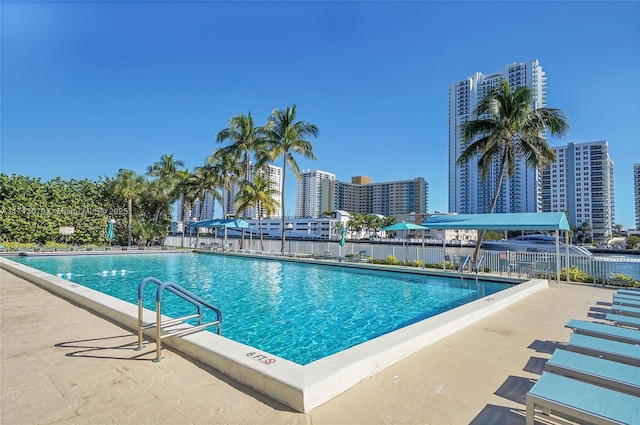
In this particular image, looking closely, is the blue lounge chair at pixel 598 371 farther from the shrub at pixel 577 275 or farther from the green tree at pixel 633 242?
the green tree at pixel 633 242

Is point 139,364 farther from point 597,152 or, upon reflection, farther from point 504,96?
point 597,152

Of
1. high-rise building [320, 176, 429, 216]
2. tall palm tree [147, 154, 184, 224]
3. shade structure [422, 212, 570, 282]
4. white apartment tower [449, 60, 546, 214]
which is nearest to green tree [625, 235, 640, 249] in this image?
white apartment tower [449, 60, 546, 214]

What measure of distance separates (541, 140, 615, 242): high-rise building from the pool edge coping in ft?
339

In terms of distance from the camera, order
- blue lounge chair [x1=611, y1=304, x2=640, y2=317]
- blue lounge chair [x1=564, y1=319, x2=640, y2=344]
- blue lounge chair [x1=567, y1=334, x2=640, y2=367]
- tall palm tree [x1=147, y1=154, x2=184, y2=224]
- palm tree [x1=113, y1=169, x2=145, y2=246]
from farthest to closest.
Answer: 1. tall palm tree [x1=147, y1=154, x2=184, y2=224]
2. palm tree [x1=113, y1=169, x2=145, y2=246]
3. blue lounge chair [x1=611, y1=304, x2=640, y2=317]
4. blue lounge chair [x1=564, y1=319, x2=640, y2=344]
5. blue lounge chair [x1=567, y1=334, x2=640, y2=367]

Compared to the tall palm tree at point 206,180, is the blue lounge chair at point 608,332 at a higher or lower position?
lower

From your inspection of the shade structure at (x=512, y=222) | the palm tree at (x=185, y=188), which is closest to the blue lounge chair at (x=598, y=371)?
the shade structure at (x=512, y=222)

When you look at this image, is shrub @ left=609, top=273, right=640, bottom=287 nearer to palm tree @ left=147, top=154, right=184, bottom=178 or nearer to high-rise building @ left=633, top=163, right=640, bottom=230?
palm tree @ left=147, top=154, right=184, bottom=178

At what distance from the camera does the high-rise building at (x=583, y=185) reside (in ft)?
287

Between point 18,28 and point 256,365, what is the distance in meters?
13.2

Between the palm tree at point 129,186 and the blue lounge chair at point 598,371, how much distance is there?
30022 mm

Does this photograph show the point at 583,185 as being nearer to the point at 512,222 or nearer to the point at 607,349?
the point at 512,222

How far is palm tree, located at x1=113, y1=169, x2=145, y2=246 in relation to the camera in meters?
26.7

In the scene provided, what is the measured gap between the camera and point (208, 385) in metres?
2.92

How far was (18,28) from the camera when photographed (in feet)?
32.5
